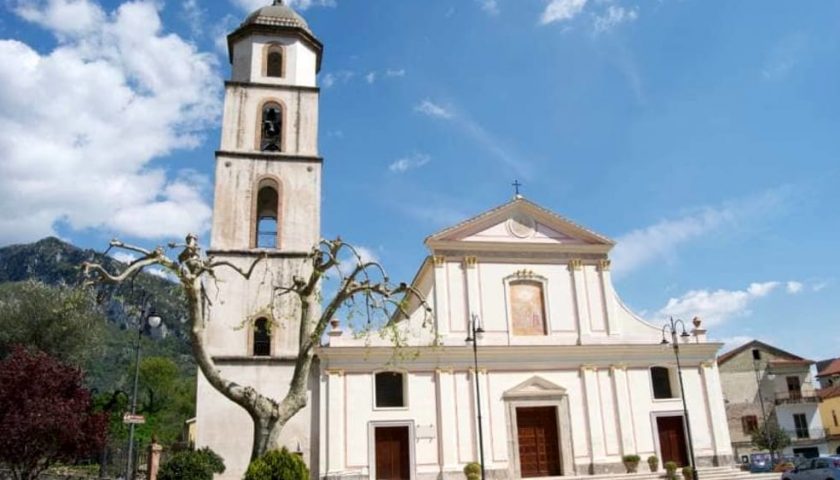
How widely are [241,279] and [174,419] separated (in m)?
49.5

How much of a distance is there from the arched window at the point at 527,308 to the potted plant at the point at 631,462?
5.32 metres

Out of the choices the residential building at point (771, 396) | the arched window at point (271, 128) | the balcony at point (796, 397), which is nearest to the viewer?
the arched window at point (271, 128)

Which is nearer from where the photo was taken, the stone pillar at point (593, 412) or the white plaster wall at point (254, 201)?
the white plaster wall at point (254, 201)

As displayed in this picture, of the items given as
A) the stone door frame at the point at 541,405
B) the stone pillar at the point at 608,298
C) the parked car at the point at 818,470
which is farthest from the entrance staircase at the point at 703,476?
the stone pillar at the point at 608,298

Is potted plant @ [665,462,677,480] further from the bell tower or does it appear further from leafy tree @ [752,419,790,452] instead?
leafy tree @ [752,419,790,452]

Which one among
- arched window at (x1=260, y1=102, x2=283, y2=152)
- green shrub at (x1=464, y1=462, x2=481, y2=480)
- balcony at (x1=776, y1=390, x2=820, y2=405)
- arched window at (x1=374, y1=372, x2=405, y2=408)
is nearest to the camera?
green shrub at (x1=464, y1=462, x2=481, y2=480)

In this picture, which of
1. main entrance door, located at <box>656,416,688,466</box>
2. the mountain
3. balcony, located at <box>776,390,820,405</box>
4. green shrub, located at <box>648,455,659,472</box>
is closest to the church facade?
main entrance door, located at <box>656,416,688,466</box>

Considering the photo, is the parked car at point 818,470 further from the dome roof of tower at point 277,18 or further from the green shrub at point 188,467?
the dome roof of tower at point 277,18

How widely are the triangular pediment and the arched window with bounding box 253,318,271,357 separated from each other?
8195 mm

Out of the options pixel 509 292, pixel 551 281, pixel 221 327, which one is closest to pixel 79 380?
pixel 221 327

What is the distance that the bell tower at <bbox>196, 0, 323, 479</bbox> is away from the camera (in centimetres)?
2028

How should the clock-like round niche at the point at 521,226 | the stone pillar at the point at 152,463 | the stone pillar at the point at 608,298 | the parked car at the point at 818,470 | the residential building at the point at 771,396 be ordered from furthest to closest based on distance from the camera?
the residential building at the point at 771,396 → the clock-like round niche at the point at 521,226 → the stone pillar at the point at 608,298 → the stone pillar at the point at 152,463 → the parked car at the point at 818,470

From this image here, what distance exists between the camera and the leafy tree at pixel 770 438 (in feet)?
130

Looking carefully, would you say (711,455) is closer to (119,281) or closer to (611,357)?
(611,357)
